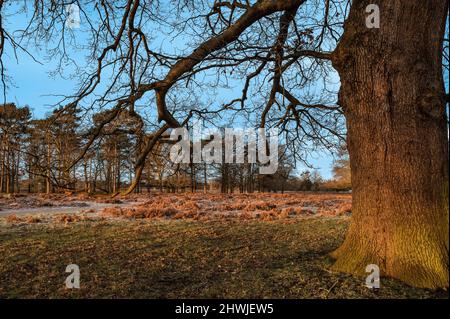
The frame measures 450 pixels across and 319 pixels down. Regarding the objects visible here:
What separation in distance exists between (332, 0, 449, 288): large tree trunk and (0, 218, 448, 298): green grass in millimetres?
322

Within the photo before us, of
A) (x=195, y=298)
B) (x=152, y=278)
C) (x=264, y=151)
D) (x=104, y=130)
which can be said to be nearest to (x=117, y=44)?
(x=104, y=130)

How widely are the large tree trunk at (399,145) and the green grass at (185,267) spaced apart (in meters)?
0.32

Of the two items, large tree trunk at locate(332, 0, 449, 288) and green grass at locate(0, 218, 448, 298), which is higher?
large tree trunk at locate(332, 0, 449, 288)

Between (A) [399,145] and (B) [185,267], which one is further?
(B) [185,267]

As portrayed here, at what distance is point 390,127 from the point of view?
3348mm

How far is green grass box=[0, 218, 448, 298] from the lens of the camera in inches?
124

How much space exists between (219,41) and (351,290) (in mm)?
3311

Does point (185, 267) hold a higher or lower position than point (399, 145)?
lower

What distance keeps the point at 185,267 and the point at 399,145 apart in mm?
2774

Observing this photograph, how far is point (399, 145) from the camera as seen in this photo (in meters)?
3.29

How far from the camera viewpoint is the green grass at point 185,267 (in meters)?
3.14

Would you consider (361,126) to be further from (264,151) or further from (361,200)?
(264,151)

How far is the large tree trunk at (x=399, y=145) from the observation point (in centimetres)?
321

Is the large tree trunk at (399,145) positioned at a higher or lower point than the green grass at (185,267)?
higher
